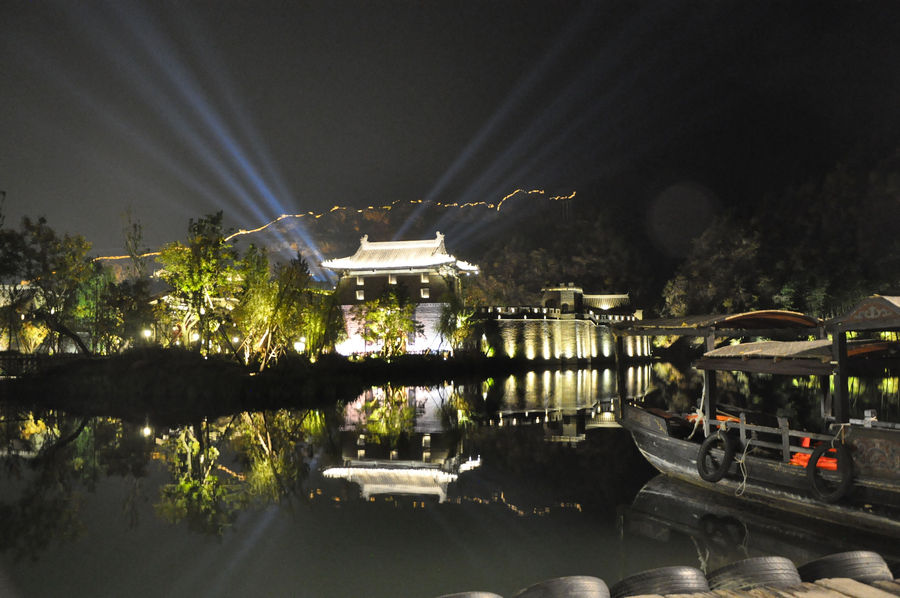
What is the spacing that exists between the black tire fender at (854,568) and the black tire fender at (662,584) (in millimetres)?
885

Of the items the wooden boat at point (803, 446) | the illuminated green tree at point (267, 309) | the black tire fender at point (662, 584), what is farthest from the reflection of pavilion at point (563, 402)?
the black tire fender at point (662, 584)

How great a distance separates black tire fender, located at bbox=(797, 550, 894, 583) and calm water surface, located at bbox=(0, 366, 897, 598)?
2.41 m

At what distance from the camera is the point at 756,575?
392cm

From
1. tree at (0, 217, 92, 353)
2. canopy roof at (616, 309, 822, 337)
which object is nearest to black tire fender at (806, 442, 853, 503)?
canopy roof at (616, 309, 822, 337)

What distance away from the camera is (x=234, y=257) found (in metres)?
23.7

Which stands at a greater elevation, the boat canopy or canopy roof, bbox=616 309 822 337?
canopy roof, bbox=616 309 822 337

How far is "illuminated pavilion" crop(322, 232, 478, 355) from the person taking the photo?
39031 mm

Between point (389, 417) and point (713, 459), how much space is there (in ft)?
33.9

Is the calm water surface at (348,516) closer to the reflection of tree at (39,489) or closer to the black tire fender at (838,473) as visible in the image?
the reflection of tree at (39,489)

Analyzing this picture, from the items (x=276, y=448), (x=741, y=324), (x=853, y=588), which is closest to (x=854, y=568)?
(x=853, y=588)

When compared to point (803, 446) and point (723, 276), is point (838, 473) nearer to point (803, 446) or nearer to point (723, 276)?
point (803, 446)

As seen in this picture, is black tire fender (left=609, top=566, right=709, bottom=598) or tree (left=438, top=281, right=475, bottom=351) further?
tree (left=438, top=281, right=475, bottom=351)

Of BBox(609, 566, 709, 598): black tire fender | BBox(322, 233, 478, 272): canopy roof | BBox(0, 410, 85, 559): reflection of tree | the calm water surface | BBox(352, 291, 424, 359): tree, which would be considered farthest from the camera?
BBox(322, 233, 478, 272): canopy roof

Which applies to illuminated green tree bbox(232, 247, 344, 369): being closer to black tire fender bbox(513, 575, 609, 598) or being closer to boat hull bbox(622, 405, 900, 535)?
boat hull bbox(622, 405, 900, 535)
